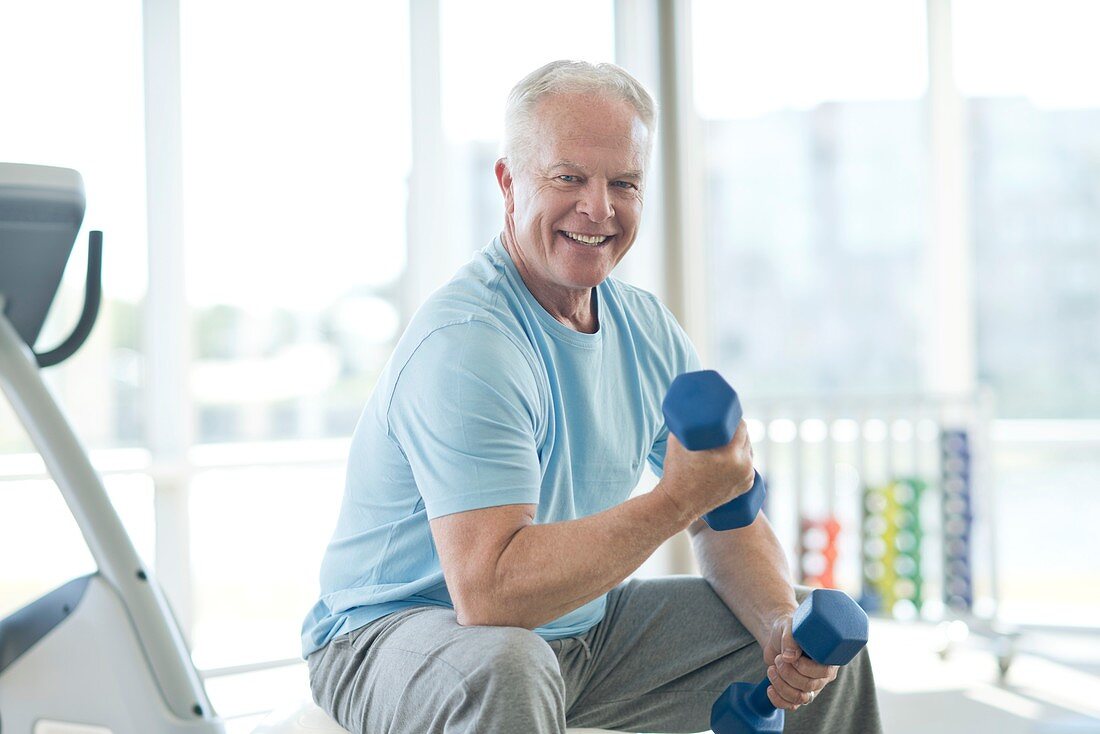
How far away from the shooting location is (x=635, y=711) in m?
1.46

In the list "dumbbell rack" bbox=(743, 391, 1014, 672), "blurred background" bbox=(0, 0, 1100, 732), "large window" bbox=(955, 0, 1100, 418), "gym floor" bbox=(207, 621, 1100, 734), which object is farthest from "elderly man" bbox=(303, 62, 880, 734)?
"large window" bbox=(955, 0, 1100, 418)

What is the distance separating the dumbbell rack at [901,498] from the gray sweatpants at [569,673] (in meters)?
1.47

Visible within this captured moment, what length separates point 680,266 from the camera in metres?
3.48

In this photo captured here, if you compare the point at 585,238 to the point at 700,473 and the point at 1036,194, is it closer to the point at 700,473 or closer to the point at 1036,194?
the point at 700,473

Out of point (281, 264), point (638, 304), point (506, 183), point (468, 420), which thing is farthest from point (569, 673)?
point (281, 264)

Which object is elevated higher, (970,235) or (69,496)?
(970,235)

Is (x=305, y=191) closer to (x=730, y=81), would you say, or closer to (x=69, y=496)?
(x=730, y=81)

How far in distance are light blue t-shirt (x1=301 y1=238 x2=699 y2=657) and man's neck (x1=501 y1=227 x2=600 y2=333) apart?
0.02 m

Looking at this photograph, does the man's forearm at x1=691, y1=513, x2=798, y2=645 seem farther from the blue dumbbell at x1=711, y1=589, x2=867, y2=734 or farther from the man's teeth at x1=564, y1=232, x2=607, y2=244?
the man's teeth at x1=564, y1=232, x2=607, y2=244

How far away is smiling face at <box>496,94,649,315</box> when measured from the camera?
136cm

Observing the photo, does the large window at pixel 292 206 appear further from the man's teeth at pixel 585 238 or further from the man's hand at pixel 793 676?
the man's hand at pixel 793 676

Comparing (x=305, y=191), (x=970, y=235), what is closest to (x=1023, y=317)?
(x=970, y=235)

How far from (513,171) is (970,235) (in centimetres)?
233

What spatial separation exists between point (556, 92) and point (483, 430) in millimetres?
470
